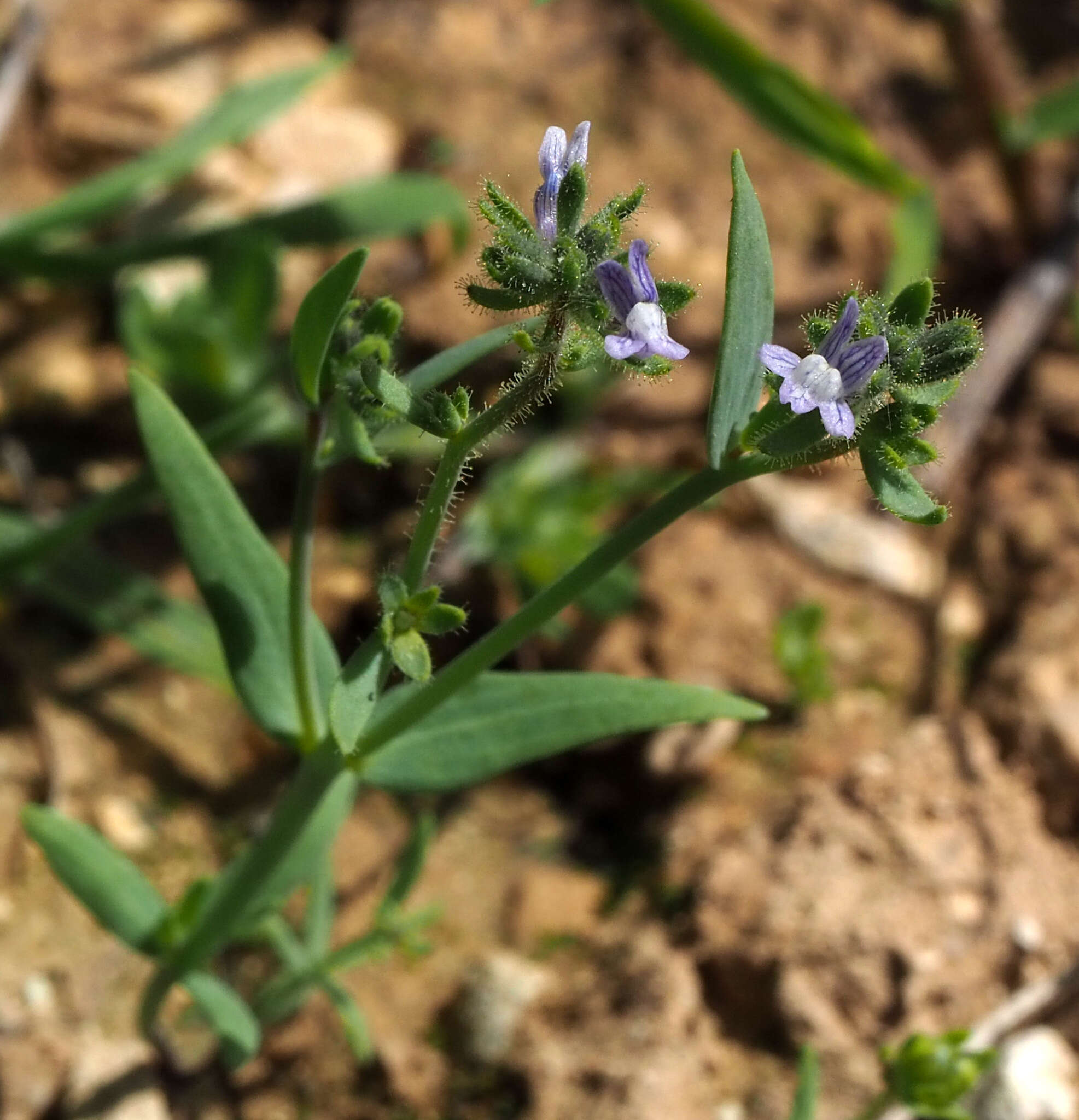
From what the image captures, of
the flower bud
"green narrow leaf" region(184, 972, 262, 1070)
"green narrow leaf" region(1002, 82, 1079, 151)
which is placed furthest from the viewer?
"green narrow leaf" region(1002, 82, 1079, 151)

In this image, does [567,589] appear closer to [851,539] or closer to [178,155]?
[851,539]

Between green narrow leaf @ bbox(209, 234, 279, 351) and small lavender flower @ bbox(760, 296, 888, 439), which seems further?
green narrow leaf @ bbox(209, 234, 279, 351)

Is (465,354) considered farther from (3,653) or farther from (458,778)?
(3,653)

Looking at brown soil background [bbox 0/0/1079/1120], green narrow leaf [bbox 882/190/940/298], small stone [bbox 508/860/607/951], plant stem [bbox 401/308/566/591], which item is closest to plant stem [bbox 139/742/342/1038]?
plant stem [bbox 401/308/566/591]

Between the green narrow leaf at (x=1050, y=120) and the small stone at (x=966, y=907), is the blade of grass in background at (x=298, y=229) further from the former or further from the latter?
the small stone at (x=966, y=907)

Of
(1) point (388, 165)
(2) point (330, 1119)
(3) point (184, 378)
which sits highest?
(1) point (388, 165)

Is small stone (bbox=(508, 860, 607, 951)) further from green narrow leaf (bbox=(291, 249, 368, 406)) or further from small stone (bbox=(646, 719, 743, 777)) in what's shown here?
green narrow leaf (bbox=(291, 249, 368, 406))

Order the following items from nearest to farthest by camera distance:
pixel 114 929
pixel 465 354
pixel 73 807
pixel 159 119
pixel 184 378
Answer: pixel 465 354
pixel 114 929
pixel 73 807
pixel 184 378
pixel 159 119

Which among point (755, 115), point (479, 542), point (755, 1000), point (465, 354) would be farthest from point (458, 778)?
point (755, 115)
